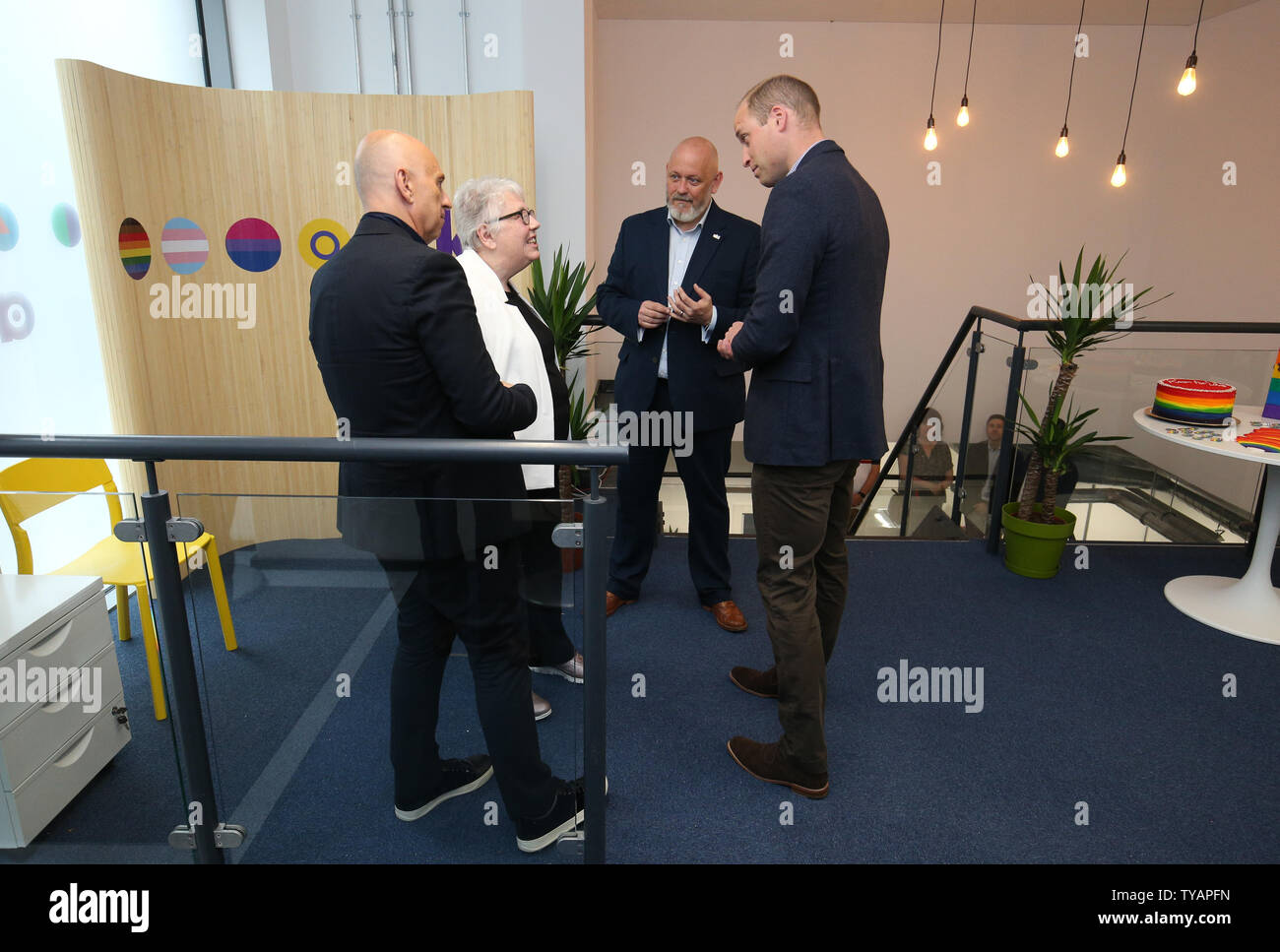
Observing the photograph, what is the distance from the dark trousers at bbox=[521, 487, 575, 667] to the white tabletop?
97.1 inches

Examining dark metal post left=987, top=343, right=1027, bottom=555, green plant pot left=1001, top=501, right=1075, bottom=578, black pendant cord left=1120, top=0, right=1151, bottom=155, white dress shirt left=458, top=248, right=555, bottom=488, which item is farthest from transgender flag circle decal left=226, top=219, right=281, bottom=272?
black pendant cord left=1120, top=0, right=1151, bottom=155

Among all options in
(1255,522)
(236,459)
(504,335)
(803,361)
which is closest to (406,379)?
(236,459)

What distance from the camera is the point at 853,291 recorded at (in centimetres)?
193

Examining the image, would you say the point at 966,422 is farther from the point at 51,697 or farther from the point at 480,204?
the point at 51,697

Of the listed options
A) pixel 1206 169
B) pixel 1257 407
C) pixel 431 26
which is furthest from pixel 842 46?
pixel 1257 407

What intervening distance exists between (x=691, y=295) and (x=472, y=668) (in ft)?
5.10

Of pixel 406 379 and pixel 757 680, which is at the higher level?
pixel 406 379

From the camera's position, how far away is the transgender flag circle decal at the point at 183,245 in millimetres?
3363

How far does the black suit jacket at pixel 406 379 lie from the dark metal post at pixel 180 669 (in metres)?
0.33

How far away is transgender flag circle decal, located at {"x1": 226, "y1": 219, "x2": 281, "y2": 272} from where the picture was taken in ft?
11.5

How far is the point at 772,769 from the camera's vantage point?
7.17 ft
